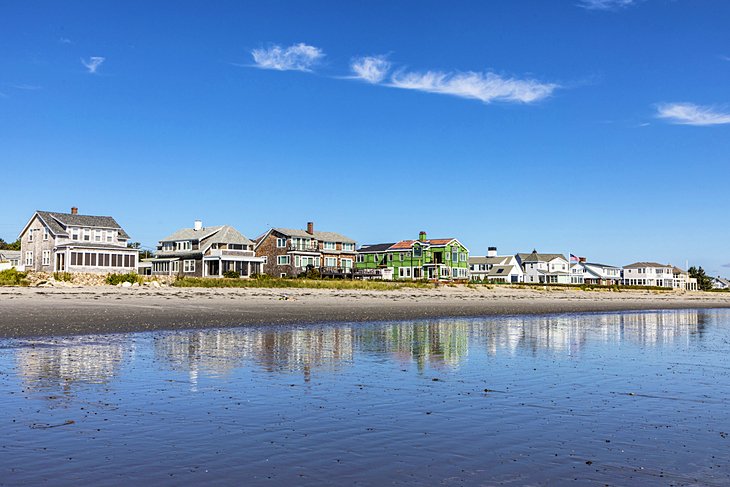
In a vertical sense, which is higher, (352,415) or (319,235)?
(319,235)

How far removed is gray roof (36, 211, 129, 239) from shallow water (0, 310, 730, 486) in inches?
1862

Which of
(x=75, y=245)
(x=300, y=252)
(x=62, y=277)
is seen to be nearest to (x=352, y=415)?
(x=62, y=277)

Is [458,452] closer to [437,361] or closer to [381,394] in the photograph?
[381,394]

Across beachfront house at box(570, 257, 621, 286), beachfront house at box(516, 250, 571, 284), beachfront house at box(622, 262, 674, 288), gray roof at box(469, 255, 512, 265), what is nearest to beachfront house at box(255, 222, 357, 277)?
gray roof at box(469, 255, 512, 265)

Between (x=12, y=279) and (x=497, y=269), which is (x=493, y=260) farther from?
(x=12, y=279)

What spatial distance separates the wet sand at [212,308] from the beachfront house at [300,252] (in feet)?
97.9

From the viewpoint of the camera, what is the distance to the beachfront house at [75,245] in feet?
204

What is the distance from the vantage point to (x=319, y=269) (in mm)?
84438

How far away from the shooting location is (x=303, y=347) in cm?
2119

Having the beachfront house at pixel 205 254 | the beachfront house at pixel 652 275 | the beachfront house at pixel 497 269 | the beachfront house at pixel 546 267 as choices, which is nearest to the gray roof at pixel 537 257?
the beachfront house at pixel 546 267

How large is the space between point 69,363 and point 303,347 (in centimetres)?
725

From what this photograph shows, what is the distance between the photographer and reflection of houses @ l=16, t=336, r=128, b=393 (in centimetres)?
1384

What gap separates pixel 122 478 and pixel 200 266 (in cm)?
7011

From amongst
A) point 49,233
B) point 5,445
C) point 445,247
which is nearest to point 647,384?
point 5,445
